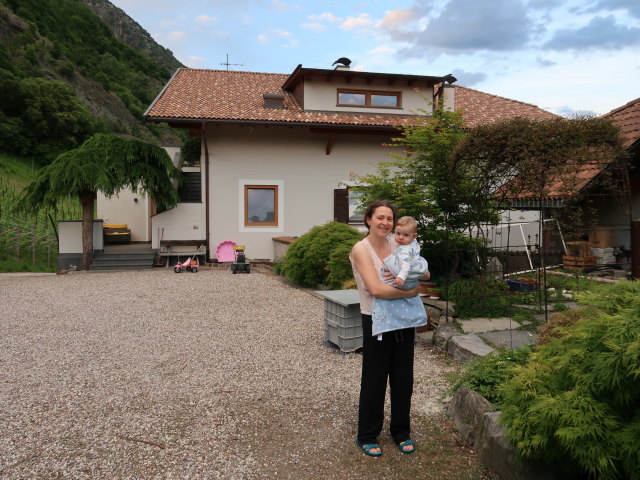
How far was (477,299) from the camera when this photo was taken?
256 inches

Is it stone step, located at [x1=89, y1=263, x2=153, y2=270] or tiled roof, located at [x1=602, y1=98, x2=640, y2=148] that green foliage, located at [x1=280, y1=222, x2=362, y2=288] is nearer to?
tiled roof, located at [x1=602, y1=98, x2=640, y2=148]

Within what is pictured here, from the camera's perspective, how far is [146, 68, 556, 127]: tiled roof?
14.1 m

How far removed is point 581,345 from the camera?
2.25 metres

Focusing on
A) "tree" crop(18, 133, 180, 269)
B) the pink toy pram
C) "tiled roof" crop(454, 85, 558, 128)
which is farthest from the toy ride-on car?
"tiled roof" crop(454, 85, 558, 128)

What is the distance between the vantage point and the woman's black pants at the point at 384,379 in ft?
10.5

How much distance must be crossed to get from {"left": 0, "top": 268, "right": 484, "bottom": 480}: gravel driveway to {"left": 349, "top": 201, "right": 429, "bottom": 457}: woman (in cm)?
15

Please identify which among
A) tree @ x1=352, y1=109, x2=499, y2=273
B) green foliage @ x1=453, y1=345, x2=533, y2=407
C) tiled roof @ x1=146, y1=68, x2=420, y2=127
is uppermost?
tiled roof @ x1=146, y1=68, x2=420, y2=127

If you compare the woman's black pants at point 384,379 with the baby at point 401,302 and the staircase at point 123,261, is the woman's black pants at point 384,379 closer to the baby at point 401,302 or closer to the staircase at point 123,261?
the baby at point 401,302

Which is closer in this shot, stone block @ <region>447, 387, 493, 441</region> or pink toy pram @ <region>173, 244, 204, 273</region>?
stone block @ <region>447, 387, 493, 441</region>

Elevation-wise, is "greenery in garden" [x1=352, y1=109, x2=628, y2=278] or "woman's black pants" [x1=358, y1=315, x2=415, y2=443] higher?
"greenery in garden" [x1=352, y1=109, x2=628, y2=278]

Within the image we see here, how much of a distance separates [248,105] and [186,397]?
12.3m

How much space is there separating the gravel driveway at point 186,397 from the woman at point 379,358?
0.49ft

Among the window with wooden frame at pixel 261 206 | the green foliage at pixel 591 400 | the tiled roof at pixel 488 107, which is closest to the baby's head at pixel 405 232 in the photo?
the green foliage at pixel 591 400

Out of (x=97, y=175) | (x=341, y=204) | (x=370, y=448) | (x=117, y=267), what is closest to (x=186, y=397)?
(x=370, y=448)
